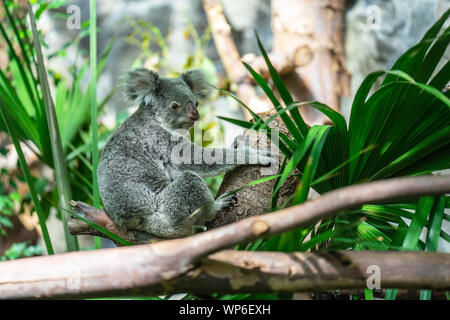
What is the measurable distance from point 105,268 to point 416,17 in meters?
5.80

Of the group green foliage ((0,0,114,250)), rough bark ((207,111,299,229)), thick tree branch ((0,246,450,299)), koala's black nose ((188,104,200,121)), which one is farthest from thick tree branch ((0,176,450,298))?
koala's black nose ((188,104,200,121))

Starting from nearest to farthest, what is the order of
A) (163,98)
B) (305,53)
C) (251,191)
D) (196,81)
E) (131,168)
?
1. (251,191)
2. (131,168)
3. (163,98)
4. (196,81)
5. (305,53)

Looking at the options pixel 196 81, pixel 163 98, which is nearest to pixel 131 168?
pixel 163 98

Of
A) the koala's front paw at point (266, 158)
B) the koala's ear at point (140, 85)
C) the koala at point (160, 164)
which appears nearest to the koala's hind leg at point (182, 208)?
the koala at point (160, 164)

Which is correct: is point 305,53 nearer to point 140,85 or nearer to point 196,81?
point 196,81

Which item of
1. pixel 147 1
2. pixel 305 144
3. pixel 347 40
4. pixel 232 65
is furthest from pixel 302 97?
pixel 147 1

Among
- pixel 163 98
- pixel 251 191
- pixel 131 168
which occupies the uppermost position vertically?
pixel 163 98

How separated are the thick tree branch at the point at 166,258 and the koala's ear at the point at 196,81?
2120mm

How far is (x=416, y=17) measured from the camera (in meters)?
5.55

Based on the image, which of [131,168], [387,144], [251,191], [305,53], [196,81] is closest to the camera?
[387,144]

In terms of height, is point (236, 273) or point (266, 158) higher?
point (266, 158)

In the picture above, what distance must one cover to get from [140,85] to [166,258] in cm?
192

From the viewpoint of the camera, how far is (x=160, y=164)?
2717 millimetres
